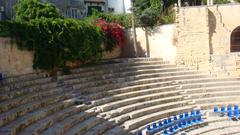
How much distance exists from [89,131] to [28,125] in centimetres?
208

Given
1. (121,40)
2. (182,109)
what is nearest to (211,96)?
(182,109)

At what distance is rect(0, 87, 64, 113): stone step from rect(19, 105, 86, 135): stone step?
0.84 m

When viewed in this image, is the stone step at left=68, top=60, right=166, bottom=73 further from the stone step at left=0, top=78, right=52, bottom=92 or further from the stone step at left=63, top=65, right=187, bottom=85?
the stone step at left=0, top=78, right=52, bottom=92

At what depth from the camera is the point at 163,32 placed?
17.4 meters

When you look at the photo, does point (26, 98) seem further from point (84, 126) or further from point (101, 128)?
point (101, 128)

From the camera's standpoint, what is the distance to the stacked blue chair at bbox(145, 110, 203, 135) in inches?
428

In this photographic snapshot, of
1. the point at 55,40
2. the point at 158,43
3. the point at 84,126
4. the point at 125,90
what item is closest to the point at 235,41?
the point at 158,43

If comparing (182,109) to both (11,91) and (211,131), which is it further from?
(11,91)

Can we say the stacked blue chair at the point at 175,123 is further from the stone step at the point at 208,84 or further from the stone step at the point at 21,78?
the stone step at the point at 21,78

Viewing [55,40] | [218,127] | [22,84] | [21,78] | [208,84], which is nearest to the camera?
[22,84]

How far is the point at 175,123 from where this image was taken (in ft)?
37.8

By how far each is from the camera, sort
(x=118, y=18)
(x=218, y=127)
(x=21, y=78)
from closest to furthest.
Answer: (x=21, y=78), (x=218, y=127), (x=118, y=18)

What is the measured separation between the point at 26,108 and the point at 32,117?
1.80 ft

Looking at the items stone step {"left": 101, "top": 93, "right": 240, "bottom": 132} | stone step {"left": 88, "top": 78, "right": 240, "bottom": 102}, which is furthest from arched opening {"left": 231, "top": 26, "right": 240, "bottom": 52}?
stone step {"left": 101, "top": 93, "right": 240, "bottom": 132}
